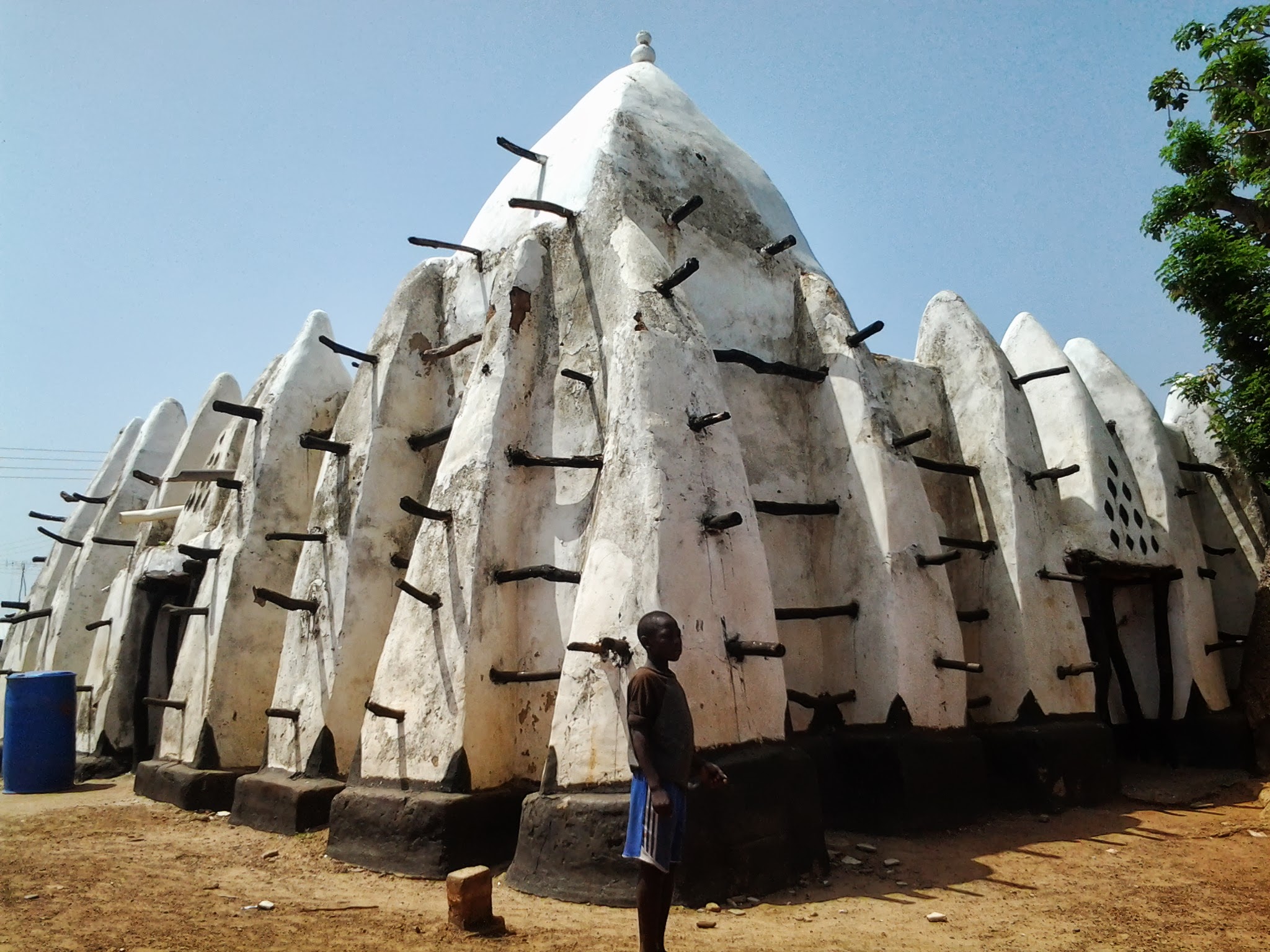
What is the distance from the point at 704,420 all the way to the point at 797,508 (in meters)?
1.75

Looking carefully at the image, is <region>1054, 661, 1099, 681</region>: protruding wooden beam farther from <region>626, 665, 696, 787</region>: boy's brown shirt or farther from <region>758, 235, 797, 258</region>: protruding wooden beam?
<region>626, 665, 696, 787</region>: boy's brown shirt

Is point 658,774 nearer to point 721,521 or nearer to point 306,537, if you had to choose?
point 721,521

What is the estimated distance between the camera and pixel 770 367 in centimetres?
743

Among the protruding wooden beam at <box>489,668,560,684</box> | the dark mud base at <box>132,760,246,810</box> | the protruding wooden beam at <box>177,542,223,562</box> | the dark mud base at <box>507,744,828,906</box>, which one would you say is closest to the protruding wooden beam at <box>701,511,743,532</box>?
the dark mud base at <box>507,744,828,906</box>

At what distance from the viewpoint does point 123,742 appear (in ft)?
34.6

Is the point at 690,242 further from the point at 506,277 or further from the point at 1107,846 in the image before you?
the point at 1107,846

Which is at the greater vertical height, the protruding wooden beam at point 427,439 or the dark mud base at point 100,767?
the protruding wooden beam at point 427,439

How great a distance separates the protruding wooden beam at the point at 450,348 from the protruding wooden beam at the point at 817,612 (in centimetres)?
341

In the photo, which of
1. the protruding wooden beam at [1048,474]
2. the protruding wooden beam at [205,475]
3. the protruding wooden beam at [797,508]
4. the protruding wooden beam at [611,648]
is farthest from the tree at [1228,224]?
the protruding wooden beam at [205,475]

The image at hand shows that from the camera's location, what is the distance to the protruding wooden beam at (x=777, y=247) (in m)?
7.86

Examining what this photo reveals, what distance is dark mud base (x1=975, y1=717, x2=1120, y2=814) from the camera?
7.18 meters

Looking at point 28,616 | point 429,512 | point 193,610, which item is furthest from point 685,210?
point 28,616

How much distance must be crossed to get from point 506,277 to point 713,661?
3691mm

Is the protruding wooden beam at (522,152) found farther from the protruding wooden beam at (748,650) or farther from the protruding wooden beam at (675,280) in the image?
the protruding wooden beam at (748,650)
